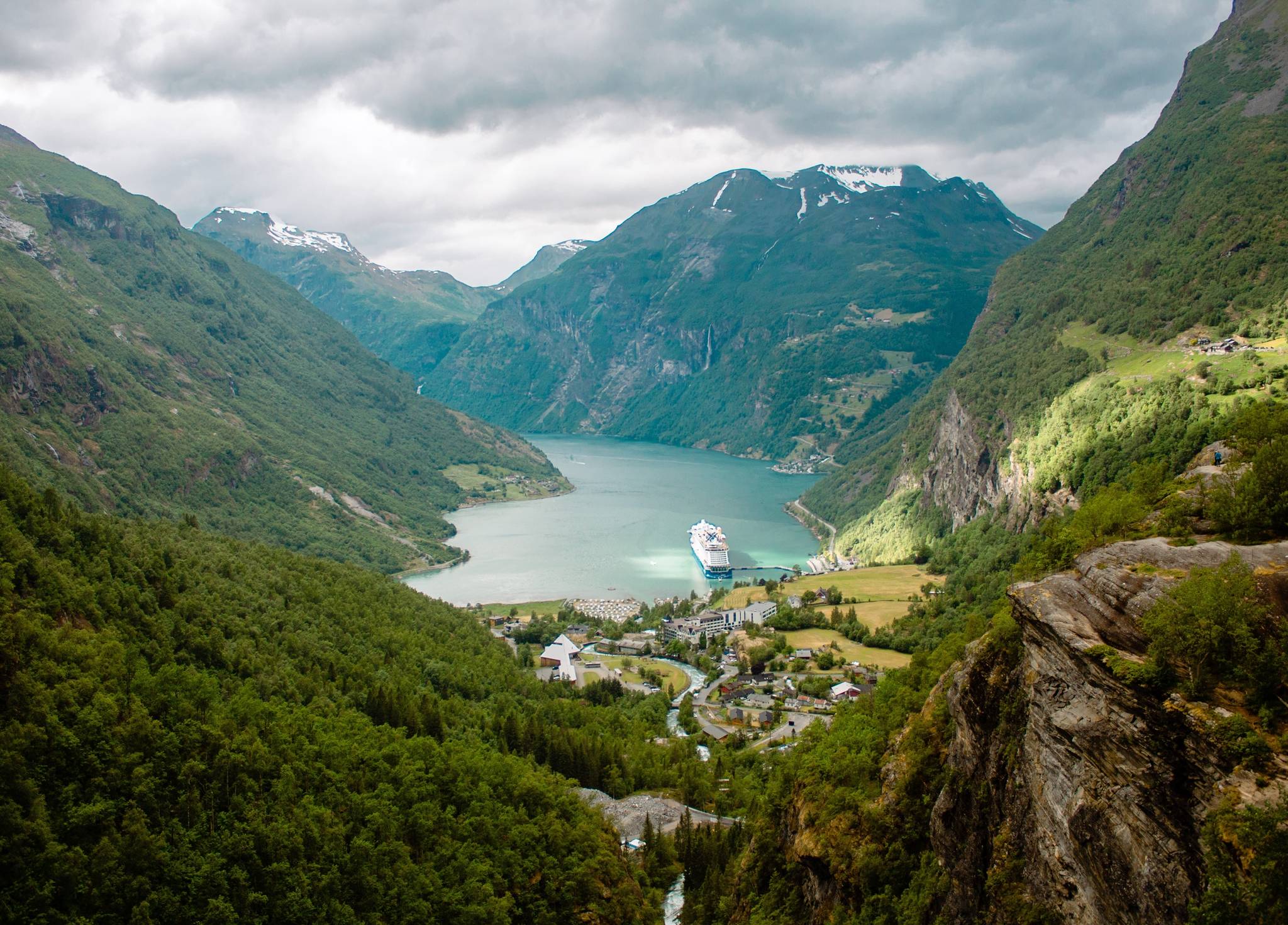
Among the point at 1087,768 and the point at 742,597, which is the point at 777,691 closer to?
the point at 742,597

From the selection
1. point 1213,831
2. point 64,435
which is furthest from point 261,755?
point 64,435

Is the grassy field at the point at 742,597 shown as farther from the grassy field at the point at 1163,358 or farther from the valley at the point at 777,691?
the grassy field at the point at 1163,358

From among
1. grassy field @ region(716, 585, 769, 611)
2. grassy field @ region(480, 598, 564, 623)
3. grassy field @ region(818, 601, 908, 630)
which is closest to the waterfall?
grassy field @ region(818, 601, 908, 630)

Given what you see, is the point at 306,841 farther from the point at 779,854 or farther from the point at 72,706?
the point at 779,854

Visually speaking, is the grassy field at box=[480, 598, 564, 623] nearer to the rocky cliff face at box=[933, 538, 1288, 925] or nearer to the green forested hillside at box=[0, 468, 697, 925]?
the green forested hillside at box=[0, 468, 697, 925]

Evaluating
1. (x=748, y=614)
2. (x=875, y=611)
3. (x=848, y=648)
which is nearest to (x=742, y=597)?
(x=748, y=614)
